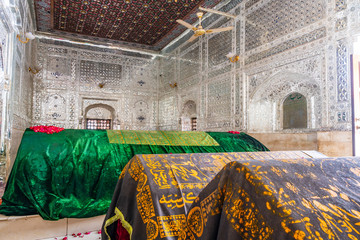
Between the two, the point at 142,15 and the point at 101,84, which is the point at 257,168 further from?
the point at 101,84

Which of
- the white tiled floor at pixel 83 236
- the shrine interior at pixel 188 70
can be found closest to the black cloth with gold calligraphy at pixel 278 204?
the shrine interior at pixel 188 70

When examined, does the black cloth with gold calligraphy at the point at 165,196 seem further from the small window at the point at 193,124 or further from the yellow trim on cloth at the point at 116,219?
the small window at the point at 193,124

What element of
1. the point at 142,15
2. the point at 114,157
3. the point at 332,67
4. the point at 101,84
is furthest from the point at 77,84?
the point at 332,67

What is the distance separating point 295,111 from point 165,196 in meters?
5.42

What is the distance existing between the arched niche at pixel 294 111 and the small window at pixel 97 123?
25.9 feet

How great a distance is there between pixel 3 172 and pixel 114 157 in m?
2.47

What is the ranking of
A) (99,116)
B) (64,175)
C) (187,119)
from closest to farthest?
1. (64,175)
2. (187,119)
3. (99,116)

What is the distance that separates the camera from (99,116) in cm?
1130

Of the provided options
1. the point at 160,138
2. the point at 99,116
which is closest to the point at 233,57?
the point at 160,138

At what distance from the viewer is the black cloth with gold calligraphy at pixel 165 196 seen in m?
0.97

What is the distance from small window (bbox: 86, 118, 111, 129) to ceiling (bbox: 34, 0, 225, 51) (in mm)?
3481

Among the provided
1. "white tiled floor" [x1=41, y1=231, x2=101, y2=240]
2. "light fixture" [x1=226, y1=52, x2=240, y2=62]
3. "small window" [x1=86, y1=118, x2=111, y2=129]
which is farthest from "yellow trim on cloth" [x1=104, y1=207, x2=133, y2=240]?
"small window" [x1=86, y1=118, x2=111, y2=129]

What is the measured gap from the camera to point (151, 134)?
4.38 metres

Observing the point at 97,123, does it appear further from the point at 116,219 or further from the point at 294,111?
the point at 116,219
